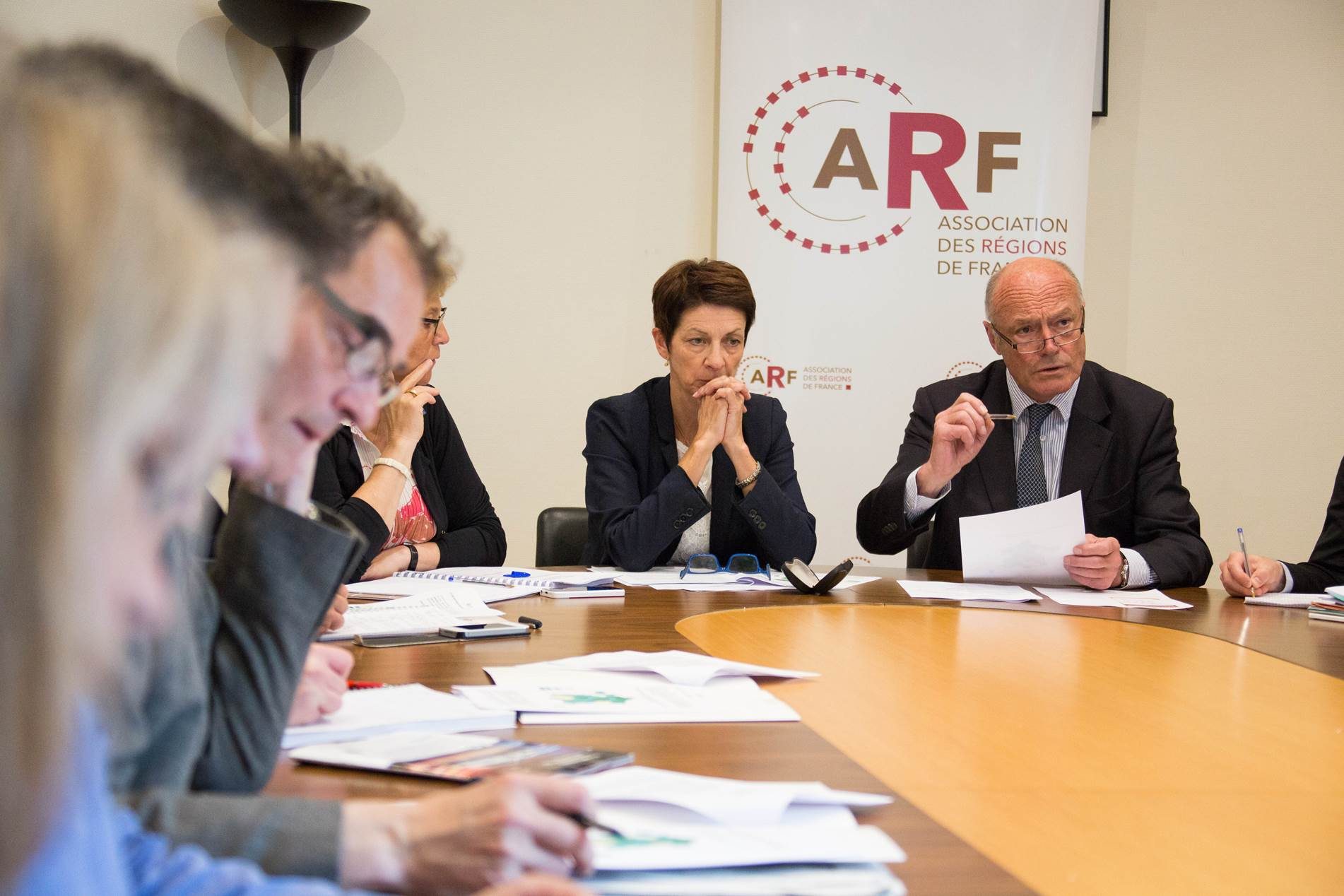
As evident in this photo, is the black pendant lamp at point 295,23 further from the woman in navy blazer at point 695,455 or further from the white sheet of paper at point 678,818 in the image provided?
the white sheet of paper at point 678,818

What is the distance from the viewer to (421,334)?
122 inches

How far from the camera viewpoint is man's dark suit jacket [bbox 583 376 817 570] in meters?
2.94

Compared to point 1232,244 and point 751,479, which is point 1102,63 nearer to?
point 1232,244

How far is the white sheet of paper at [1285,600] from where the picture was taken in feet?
8.47

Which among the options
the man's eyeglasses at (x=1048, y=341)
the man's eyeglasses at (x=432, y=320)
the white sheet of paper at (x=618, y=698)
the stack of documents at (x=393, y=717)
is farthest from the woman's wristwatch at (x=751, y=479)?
the stack of documents at (x=393, y=717)

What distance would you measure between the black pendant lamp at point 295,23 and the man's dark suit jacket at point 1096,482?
2237 millimetres

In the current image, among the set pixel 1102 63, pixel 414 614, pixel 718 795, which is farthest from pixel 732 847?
pixel 1102 63

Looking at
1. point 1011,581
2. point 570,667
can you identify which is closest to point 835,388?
point 1011,581

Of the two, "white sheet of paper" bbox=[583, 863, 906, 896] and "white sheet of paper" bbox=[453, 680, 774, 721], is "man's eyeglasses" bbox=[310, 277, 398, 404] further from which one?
"white sheet of paper" bbox=[453, 680, 774, 721]

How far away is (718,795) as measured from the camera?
104 centimetres

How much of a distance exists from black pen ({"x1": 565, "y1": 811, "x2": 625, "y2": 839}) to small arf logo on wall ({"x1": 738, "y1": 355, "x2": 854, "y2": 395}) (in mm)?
3375

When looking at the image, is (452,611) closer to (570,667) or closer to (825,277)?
(570,667)

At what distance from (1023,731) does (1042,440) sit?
185 centimetres

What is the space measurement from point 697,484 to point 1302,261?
2984mm
